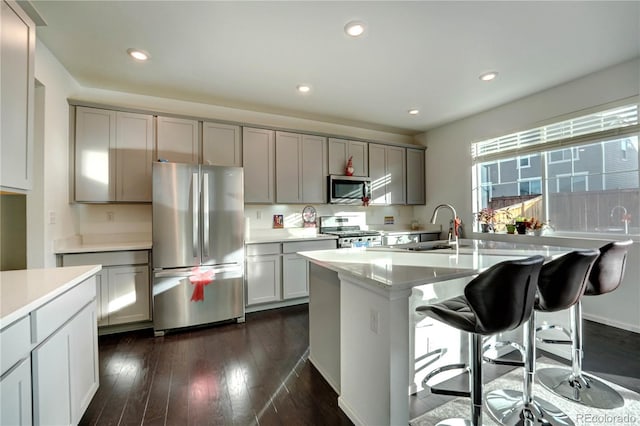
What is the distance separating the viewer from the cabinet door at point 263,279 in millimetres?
3434

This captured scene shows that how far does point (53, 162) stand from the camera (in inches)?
101

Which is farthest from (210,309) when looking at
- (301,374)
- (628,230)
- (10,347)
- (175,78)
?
(628,230)

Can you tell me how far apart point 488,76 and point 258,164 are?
2962mm

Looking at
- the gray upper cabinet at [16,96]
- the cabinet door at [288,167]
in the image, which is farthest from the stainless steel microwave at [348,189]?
the gray upper cabinet at [16,96]

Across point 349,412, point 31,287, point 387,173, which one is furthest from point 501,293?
point 387,173

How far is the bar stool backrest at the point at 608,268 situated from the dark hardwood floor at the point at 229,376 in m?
0.75

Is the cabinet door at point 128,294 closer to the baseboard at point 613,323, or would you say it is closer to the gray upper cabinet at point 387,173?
the gray upper cabinet at point 387,173

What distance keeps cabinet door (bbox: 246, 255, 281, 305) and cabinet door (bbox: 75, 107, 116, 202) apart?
177 centimetres

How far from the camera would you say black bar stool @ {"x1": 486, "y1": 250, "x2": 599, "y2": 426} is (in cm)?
152

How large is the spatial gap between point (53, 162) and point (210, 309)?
2.07 meters

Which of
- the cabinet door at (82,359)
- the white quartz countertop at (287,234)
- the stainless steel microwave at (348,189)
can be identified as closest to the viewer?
the cabinet door at (82,359)

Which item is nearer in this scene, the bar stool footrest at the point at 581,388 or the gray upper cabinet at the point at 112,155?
the bar stool footrest at the point at 581,388

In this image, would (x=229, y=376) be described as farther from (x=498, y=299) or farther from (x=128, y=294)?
(x=498, y=299)

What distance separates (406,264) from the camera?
1.72 metres
